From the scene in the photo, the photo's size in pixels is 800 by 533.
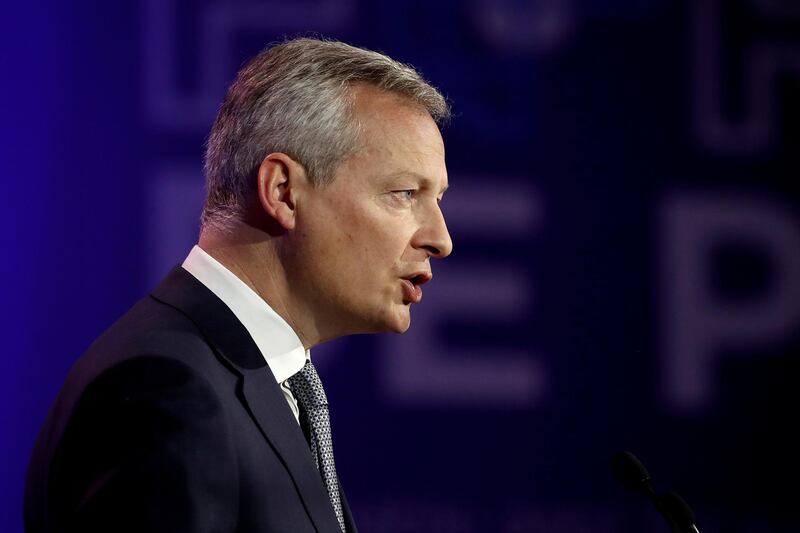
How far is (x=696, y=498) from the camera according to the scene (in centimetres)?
295

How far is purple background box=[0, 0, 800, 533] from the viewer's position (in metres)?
2.59

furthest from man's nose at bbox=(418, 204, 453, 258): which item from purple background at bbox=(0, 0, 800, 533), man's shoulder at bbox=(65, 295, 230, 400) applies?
purple background at bbox=(0, 0, 800, 533)

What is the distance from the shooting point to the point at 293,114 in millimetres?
1481

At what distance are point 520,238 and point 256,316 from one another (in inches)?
62.3

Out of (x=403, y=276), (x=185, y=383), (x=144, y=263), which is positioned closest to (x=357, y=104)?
(x=403, y=276)

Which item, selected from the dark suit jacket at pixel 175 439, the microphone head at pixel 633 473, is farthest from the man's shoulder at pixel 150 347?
the microphone head at pixel 633 473

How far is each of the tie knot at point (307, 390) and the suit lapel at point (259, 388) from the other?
12 cm

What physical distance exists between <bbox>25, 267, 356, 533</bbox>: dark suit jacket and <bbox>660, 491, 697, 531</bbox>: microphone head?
48cm

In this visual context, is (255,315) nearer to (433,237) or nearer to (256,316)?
(256,316)

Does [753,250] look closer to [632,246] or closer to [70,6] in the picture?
[632,246]

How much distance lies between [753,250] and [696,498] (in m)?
0.76

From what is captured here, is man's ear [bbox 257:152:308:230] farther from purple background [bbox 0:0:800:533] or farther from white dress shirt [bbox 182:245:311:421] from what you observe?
purple background [bbox 0:0:800:533]

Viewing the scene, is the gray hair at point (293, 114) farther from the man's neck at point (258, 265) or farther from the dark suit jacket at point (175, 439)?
the dark suit jacket at point (175, 439)

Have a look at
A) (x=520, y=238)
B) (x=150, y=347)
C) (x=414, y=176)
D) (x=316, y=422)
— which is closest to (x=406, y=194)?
(x=414, y=176)
